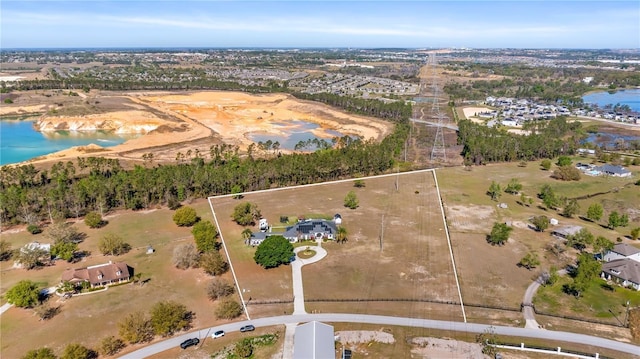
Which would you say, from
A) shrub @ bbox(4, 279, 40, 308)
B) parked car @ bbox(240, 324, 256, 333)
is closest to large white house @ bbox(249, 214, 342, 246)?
parked car @ bbox(240, 324, 256, 333)

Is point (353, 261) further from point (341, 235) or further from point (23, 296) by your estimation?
point (23, 296)

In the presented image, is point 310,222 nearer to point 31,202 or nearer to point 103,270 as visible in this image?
point 103,270

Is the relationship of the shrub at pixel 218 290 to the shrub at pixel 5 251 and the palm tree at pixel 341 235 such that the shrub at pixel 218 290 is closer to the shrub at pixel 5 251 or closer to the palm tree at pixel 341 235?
the palm tree at pixel 341 235

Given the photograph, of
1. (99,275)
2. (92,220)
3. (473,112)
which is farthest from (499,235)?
(473,112)

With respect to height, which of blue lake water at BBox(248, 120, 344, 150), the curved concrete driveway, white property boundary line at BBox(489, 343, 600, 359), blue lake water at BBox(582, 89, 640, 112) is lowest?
blue lake water at BBox(248, 120, 344, 150)

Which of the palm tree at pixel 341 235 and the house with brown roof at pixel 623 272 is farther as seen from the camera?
the palm tree at pixel 341 235

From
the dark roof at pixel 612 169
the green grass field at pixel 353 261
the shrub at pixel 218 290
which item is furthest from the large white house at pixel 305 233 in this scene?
the dark roof at pixel 612 169

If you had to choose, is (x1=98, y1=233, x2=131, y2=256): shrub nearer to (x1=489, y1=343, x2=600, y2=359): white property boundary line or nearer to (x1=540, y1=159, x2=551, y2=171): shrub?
(x1=489, y1=343, x2=600, y2=359): white property boundary line
